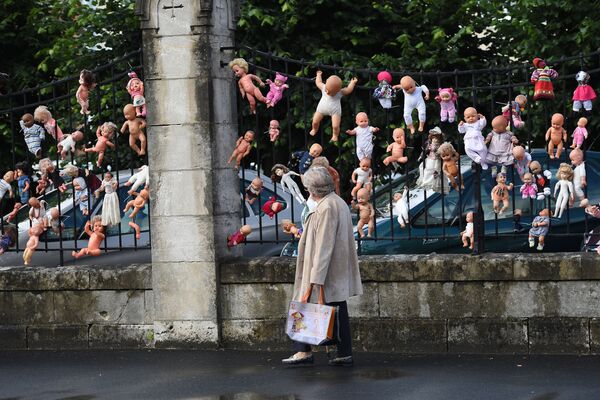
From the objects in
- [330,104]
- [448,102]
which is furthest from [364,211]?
[448,102]

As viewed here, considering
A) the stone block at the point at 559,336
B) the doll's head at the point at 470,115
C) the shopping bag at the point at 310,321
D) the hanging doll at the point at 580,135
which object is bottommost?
the stone block at the point at 559,336

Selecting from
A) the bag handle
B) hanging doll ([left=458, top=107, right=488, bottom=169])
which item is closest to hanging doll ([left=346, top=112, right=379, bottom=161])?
hanging doll ([left=458, top=107, right=488, bottom=169])

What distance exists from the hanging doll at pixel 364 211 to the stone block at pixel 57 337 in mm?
2576

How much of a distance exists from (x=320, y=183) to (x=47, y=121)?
10.6 feet

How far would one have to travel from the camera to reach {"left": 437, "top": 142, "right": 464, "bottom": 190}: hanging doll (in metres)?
11.6

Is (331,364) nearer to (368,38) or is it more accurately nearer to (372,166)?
(372,166)

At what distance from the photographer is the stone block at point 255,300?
11.7m

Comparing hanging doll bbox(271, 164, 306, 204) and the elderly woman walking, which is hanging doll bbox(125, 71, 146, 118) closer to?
hanging doll bbox(271, 164, 306, 204)

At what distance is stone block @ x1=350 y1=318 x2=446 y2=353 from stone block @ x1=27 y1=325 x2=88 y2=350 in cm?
246

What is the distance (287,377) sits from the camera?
10.6 m

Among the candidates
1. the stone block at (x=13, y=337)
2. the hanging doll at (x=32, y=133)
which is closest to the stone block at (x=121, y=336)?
the stone block at (x=13, y=337)

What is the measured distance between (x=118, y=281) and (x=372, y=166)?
7.90 feet

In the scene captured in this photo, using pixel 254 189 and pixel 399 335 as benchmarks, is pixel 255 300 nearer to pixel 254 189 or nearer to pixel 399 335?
pixel 254 189

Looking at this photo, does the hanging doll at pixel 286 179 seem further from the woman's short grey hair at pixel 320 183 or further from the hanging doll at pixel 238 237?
the woman's short grey hair at pixel 320 183
